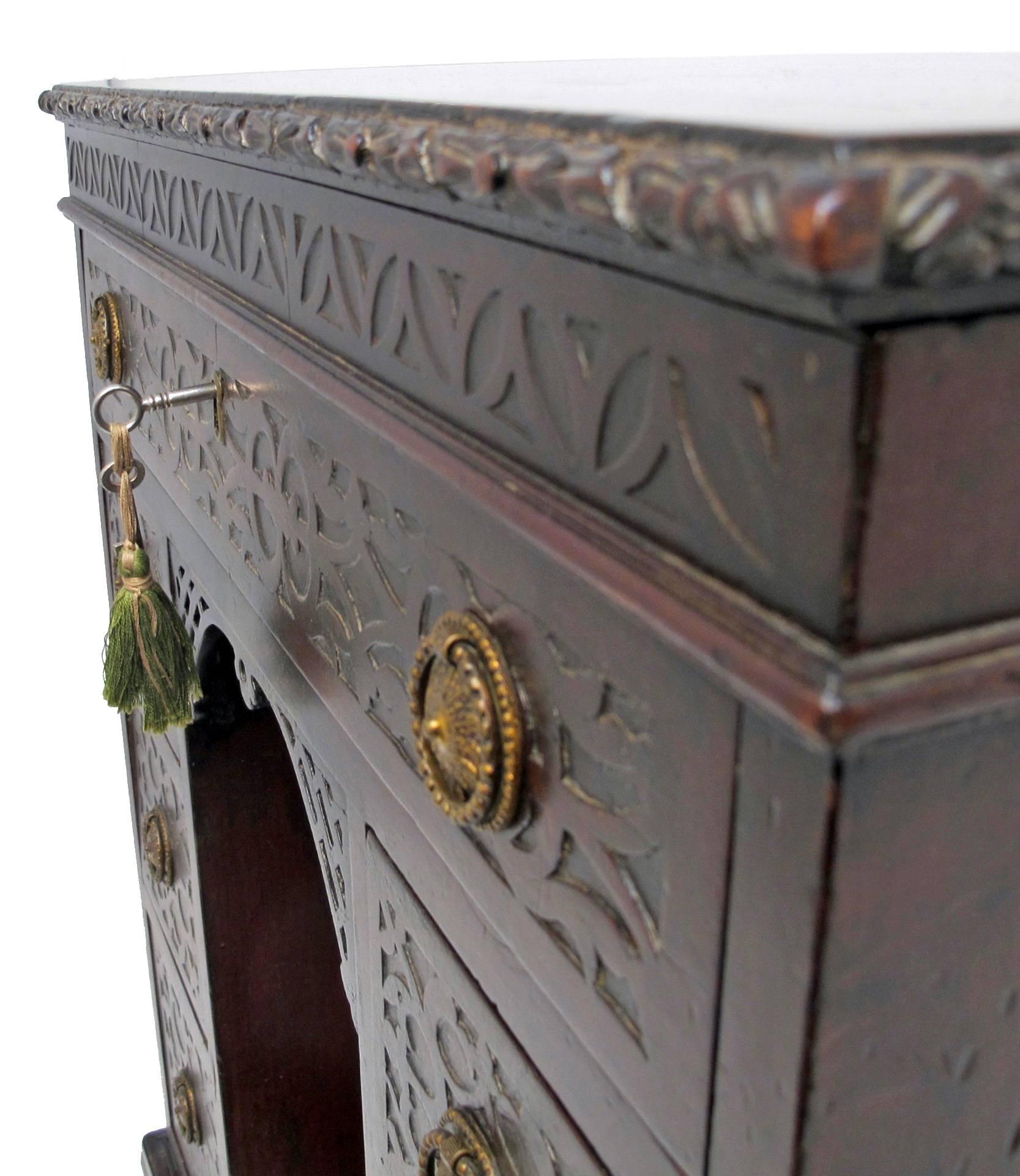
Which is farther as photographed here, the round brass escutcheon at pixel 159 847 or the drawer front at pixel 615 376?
the round brass escutcheon at pixel 159 847

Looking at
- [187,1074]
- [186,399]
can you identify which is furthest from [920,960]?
[187,1074]

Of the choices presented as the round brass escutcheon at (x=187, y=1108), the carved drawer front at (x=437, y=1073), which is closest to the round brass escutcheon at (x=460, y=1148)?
the carved drawer front at (x=437, y=1073)

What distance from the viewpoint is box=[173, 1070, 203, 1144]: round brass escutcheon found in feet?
5.16

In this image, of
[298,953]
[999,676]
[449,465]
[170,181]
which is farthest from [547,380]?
[298,953]

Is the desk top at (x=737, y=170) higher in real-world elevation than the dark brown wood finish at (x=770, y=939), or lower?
higher

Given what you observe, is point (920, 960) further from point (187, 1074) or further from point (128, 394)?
point (187, 1074)

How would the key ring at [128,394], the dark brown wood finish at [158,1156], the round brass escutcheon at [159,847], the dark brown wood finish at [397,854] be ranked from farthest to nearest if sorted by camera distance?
the dark brown wood finish at [158,1156] < the round brass escutcheon at [159,847] < the key ring at [128,394] < the dark brown wood finish at [397,854]

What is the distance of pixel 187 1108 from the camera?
5.24ft

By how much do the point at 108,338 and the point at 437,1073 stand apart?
877 millimetres

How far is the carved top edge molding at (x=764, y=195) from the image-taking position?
24 centimetres

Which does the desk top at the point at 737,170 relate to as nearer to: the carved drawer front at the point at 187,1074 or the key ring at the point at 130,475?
the key ring at the point at 130,475

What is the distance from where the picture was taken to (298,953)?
4.65 ft

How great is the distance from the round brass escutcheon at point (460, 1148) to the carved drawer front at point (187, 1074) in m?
0.80

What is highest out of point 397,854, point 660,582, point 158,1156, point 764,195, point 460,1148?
point 764,195
